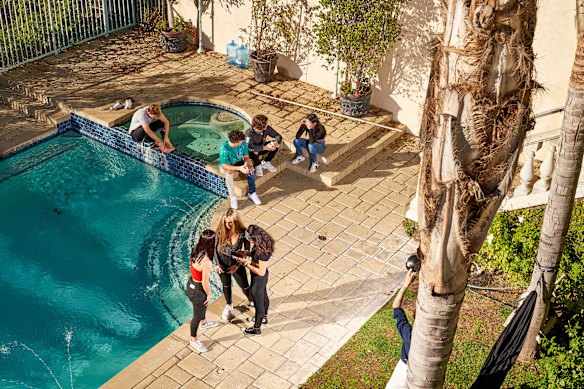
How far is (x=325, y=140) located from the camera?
1360 cm

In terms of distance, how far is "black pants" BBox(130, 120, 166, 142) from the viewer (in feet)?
43.4

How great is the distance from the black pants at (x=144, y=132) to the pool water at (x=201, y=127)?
0.63m

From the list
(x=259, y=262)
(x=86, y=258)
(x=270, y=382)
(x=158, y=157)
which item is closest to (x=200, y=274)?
(x=259, y=262)

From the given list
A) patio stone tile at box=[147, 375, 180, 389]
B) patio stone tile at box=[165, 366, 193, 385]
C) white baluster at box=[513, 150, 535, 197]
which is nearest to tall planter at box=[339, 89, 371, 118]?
white baluster at box=[513, 150, 535, 197]

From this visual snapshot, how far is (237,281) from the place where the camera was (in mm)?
9883

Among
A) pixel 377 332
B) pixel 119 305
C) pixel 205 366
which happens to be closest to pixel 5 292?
pixel 119 305

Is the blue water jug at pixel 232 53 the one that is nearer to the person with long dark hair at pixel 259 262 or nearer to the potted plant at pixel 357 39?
the potted plant at pixel 357 39

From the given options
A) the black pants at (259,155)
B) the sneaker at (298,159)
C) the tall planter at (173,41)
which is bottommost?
the sneaker at (298,159)

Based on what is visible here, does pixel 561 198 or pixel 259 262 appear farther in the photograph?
pixel 259 262

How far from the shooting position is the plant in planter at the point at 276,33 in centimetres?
1520

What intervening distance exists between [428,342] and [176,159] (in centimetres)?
871

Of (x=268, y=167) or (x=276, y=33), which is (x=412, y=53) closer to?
(x=276, y=33)

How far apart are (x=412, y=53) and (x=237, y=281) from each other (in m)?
6.32

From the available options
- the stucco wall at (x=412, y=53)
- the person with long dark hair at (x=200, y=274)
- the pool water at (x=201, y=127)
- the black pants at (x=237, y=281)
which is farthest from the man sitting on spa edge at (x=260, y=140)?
the person with long dark hair at (x=200, y=274)
